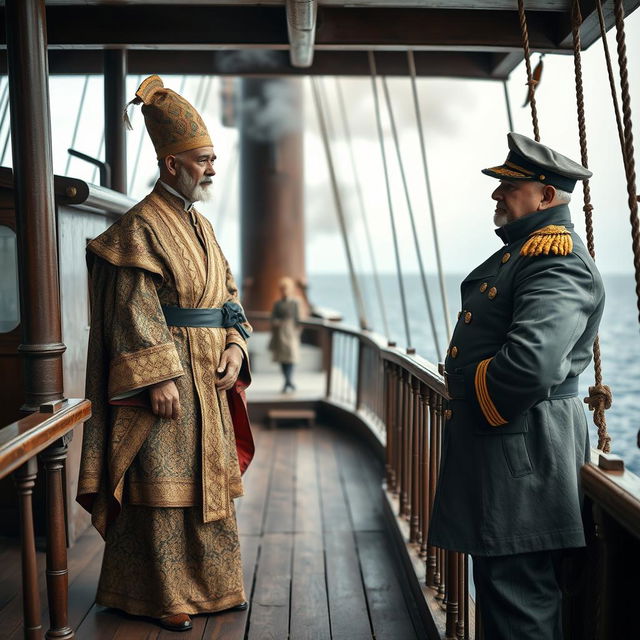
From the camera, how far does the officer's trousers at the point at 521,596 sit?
1.83 m

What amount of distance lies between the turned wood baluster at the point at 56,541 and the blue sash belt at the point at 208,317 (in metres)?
0.55

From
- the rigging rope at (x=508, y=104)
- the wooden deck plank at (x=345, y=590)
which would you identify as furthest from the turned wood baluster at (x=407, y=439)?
the rigging rope at (x=508, y=104)

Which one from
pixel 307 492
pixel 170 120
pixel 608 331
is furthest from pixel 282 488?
pixel 608 331

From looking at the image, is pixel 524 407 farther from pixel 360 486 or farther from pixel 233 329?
pixel 360 486

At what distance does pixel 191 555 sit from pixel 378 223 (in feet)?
182

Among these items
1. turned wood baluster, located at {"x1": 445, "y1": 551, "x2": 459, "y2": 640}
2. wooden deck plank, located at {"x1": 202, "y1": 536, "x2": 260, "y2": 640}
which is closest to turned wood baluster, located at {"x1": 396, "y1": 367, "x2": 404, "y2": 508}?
wooden deck plank, located at {"x1": 202, "y1": 536, "x2": 260, "y2": 640}

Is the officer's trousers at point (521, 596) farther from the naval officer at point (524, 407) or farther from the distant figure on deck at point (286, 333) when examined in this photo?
the distant figure on deck at point (286, 333)

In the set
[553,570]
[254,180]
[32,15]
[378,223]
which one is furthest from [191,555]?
[378,223]

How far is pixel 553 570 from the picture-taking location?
1888 millimetres

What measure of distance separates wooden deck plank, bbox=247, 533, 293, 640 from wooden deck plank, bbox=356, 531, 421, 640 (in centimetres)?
31

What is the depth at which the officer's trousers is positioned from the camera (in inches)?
72.0

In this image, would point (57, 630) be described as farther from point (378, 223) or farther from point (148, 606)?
point (378, 223)

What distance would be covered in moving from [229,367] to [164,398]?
281mm

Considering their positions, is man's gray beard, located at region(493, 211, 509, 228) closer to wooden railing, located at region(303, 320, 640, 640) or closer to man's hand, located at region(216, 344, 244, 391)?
wooden railing, located at region(303, 320, 640, 640)
